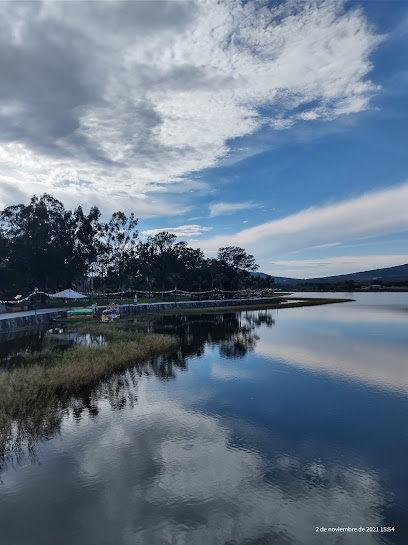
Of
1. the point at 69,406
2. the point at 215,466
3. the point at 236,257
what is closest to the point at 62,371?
the point at 69,406

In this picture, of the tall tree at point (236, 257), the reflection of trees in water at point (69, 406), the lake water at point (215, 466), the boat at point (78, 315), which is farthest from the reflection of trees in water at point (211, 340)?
the tall tree at point (236, 257)

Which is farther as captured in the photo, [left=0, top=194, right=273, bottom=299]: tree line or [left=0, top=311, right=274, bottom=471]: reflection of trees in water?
[left=0, top=194, right=273, bottom=299]: tree line

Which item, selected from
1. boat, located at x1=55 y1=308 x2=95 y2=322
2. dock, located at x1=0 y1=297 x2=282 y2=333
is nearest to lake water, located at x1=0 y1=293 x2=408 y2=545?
dock, located at x1=0 y1=297 x2=282 y2=333

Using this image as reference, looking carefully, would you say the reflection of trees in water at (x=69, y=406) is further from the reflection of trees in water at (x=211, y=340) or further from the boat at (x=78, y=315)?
the boat at (x=78, y=315)

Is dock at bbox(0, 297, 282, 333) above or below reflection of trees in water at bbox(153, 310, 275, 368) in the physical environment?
above

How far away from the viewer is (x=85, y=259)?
78.0 metres

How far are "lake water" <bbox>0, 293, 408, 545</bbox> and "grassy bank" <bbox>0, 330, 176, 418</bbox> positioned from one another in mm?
1274

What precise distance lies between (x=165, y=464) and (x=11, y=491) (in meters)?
4.59

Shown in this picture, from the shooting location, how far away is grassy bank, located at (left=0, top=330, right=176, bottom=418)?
50.1ft

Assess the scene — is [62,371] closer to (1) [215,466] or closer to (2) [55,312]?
(1) [215,466]

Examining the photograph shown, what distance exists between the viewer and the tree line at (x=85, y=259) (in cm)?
6128

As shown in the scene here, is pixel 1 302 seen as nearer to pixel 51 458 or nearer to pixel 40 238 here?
pixel 40 238

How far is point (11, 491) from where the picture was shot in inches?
373

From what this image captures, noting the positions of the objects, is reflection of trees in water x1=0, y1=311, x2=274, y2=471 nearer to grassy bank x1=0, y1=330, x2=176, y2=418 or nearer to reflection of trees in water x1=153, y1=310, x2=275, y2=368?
reflection of trees in water x1=153, y1=310, x2=275, y2=368
